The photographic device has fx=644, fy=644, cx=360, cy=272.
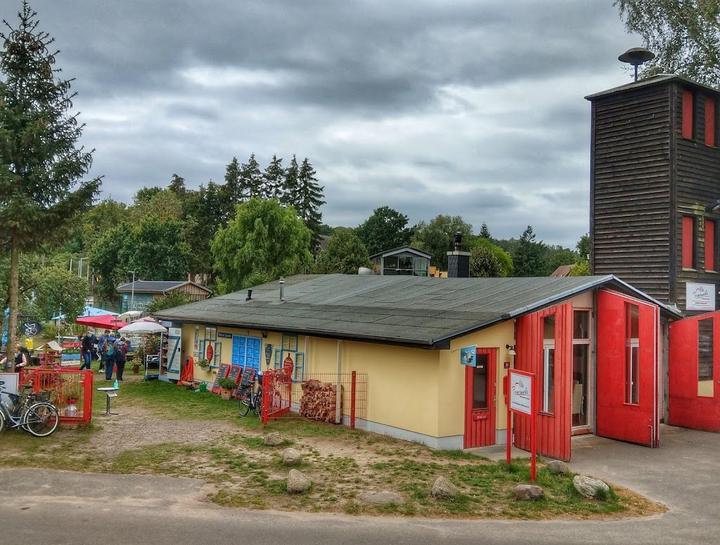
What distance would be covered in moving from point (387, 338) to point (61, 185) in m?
9.06

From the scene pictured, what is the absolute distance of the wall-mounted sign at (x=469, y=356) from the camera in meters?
13.5

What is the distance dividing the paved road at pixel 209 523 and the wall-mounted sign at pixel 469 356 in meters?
3.96

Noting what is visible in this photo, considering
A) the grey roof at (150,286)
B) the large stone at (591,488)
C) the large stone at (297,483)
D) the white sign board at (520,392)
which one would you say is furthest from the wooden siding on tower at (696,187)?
the grey roof at (150,286)

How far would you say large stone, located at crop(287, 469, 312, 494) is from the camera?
1003 centimetres

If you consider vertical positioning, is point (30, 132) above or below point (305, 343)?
above

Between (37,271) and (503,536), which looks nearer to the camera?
(503,536)

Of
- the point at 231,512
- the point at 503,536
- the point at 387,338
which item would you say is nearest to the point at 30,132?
the point at 387,338

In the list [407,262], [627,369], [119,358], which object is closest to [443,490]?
A: [627,369]

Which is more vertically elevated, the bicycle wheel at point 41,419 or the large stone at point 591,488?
the bicycle wheel at point 41,419

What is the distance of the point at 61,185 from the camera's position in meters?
16.1

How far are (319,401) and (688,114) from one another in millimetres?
14424

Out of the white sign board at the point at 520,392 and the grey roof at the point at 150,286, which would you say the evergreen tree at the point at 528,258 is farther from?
the white sign board at the point at 520,392

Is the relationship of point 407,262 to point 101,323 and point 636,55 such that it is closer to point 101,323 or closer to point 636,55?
point 101,323

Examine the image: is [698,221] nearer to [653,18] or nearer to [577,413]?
[577,413]
